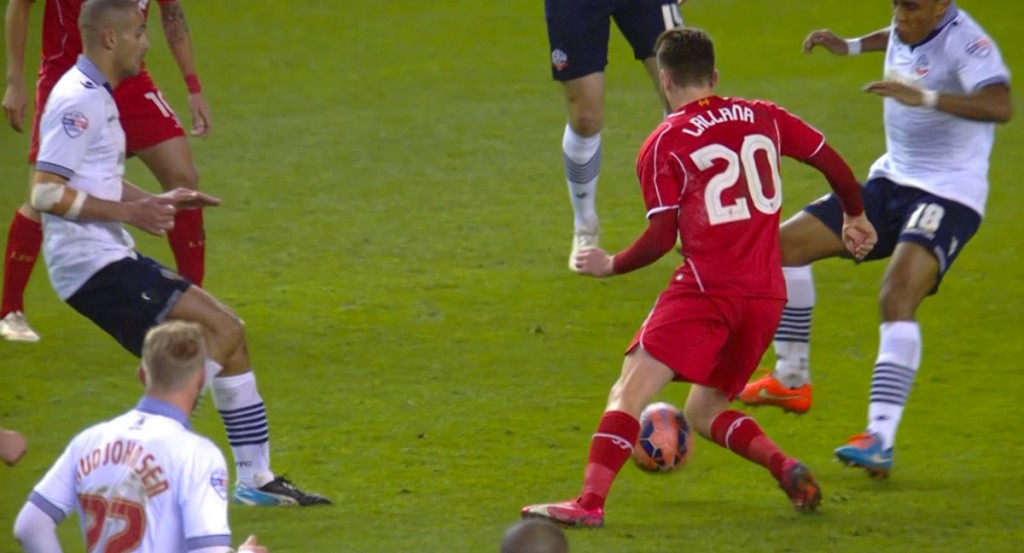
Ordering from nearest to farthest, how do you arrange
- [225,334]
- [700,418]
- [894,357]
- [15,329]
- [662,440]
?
[225,334]
[700,418]
[662,440]
[894,357]
[15,329]

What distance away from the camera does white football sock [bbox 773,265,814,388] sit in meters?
7.55

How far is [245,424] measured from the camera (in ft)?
21.0

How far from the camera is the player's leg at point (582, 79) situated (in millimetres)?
9461

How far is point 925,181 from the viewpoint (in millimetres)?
7297

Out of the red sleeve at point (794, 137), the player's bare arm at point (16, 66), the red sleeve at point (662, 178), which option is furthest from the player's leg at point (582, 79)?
the red sleeve at point (662, 178)

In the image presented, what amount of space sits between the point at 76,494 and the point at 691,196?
2.67m

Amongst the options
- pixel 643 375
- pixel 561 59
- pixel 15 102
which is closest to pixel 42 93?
pixel 15 102

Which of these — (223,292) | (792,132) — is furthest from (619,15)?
(792,132)

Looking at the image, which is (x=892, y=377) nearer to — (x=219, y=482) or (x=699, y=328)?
(x=699, y=328)

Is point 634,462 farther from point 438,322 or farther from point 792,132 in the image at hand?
point 438,322

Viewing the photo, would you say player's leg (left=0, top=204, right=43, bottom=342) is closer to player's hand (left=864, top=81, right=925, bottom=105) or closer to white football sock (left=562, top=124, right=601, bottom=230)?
white football sock (left=562, top=124, right=601, bottom=230)

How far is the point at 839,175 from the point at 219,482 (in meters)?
3.10

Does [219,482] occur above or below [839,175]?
above

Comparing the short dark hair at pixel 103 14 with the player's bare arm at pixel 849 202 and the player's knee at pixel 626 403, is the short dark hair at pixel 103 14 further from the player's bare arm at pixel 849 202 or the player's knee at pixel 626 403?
the player's bare arm at pixel 849 202
